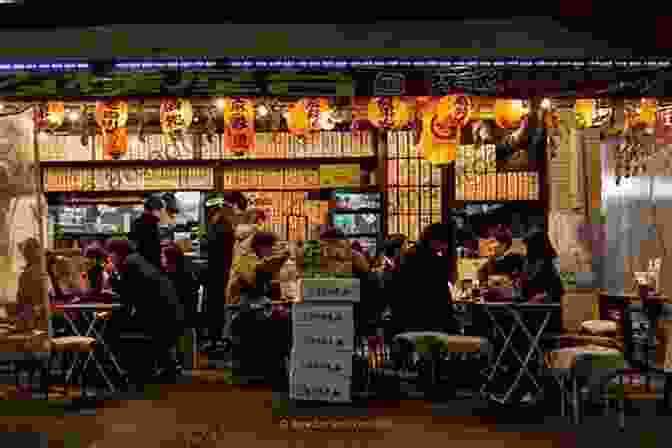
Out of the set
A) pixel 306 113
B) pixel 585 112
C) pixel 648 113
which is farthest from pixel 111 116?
pixel 648 113

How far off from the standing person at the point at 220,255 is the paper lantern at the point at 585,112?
4.21 meters

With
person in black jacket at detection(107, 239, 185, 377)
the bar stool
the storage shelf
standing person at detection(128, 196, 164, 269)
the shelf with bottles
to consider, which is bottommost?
the bar stool

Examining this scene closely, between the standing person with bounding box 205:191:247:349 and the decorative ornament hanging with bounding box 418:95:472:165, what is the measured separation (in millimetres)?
2625

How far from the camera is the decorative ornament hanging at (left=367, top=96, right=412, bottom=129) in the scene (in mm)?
11031

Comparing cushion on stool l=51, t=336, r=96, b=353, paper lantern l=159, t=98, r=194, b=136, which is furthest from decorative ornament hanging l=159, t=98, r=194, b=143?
cushion on stool l=51, t=336, r=96, b=353

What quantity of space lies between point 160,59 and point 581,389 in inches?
190

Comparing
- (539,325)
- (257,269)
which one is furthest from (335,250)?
(539,325)

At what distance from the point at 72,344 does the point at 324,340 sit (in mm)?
2440

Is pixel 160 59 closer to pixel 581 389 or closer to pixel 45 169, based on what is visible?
pixel 581 389

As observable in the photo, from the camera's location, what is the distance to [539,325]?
9.44 meters

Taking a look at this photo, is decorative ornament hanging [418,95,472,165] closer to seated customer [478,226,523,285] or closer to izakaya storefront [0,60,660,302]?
seated customer [478,226,523,285]

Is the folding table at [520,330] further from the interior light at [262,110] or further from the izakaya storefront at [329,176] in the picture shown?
the interior light at [262,110]

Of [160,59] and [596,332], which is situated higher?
[160,59]

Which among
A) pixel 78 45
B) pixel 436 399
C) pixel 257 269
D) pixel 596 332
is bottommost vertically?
pixel 436 399
